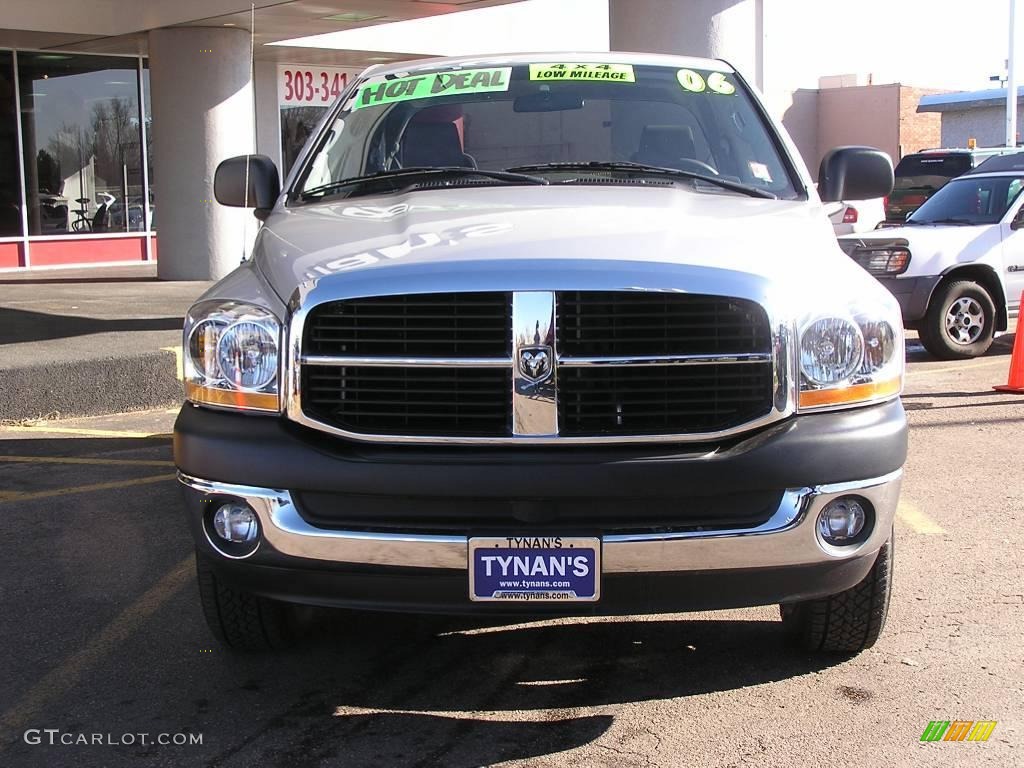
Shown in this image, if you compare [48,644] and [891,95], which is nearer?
[48,644]

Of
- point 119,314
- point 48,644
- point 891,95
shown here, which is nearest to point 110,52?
point 119,314

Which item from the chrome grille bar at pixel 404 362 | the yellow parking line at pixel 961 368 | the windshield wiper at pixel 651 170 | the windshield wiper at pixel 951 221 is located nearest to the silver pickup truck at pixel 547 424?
the chrome grille bar at pixel 404 362

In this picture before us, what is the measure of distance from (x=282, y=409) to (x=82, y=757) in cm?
109

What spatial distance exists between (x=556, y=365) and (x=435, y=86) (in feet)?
7.28

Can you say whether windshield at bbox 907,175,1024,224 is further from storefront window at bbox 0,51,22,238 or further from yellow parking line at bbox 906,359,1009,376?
storefront window at bbox 0,51,22,238

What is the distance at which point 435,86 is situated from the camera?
5.15m

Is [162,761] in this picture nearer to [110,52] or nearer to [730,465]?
[730,465]

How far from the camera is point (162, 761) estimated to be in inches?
133

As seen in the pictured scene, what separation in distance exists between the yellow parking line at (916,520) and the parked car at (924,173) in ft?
51.9

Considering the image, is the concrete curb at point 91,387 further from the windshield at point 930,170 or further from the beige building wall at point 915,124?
the beige building wall at point 915,124

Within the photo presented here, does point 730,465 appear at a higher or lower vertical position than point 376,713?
higher

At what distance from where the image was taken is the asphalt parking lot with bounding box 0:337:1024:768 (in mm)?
3424

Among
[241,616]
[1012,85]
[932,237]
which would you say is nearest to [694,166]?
[241,616]

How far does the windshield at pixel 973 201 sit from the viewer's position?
1153 cm
